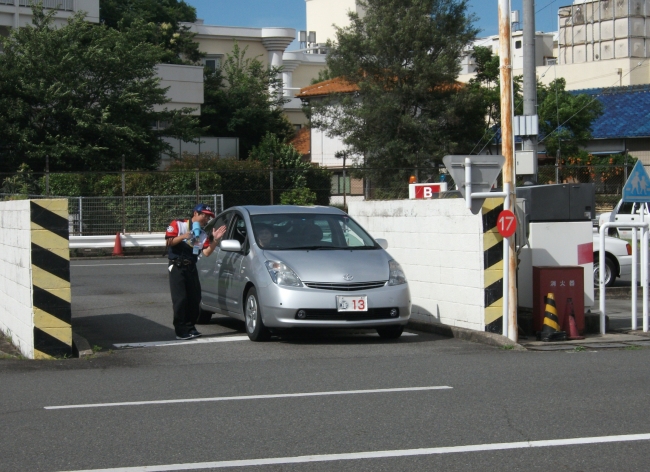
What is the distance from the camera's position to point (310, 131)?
58938mm

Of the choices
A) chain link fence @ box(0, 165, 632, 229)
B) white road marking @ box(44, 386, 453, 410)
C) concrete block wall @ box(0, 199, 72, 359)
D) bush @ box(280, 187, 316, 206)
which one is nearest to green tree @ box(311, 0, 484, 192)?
chain link fence @ box(0, 165, 632, 229)

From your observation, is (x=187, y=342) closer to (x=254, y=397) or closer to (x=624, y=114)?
(x=254, y=397)

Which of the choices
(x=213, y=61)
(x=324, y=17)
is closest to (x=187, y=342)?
(x=213, y=61)

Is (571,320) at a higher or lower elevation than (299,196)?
lower

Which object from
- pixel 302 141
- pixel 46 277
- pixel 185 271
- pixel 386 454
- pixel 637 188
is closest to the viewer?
pixel 386 454

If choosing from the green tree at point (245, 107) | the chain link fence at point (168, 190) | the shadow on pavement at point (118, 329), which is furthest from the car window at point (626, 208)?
the green tree at point (245, 107)

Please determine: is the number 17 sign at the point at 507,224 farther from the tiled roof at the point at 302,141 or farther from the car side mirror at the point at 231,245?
the tiled roof at the point at 302,141

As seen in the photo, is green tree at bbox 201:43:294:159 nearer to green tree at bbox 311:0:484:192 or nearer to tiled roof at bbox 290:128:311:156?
tiled roof at bbox 290:128:311:156

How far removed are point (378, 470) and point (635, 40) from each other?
76.0 metres

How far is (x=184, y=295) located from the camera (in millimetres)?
11172

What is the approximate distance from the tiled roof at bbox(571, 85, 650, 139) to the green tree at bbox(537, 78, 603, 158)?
1882mm

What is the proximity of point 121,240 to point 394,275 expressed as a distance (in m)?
18.2

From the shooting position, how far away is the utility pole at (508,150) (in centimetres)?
1060

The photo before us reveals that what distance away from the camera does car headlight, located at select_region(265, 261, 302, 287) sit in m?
10.4
